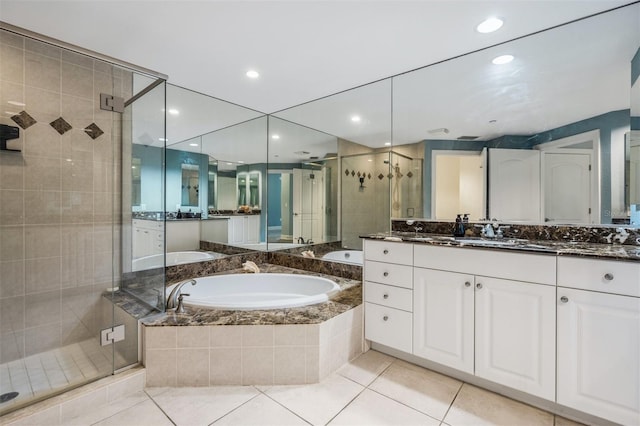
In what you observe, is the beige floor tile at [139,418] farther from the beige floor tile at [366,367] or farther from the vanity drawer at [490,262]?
the vanity drawer at [490,262]

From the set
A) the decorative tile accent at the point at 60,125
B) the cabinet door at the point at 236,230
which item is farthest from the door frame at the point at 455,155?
the decorative tile accent at the point at 60,125

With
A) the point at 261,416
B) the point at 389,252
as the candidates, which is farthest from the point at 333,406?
the point at 389,252

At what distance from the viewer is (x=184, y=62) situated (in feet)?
7.26

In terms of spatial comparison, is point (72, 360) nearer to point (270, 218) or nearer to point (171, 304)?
point (171, 304)

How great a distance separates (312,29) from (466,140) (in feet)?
4.77

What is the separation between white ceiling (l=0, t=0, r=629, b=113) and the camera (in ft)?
5.19

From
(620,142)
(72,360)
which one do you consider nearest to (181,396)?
(72,360)

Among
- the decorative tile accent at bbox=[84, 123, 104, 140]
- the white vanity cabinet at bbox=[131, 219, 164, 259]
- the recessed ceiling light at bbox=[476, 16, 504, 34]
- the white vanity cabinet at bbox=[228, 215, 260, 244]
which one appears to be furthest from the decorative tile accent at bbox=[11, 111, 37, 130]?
the recessed ceiling light at bbox=[476, 16, 504, 34]

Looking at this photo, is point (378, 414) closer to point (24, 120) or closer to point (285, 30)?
point (285, 30)

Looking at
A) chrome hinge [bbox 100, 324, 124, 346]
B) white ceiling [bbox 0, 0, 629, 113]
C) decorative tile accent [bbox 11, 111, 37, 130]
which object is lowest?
chrome hinge [bbox 100, 324, 124, 346]

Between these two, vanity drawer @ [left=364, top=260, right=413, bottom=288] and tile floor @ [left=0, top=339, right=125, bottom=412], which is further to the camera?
vanity drawer @ [left=364, top=260, right=413, bottom=288]

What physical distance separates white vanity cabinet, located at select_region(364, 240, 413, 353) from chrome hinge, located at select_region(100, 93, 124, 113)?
2.30 m

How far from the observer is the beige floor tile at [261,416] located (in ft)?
5.00

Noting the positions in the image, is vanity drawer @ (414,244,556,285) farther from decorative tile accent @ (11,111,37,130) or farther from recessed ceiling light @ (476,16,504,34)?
decorative tile accent @ (11,111,37,130)
